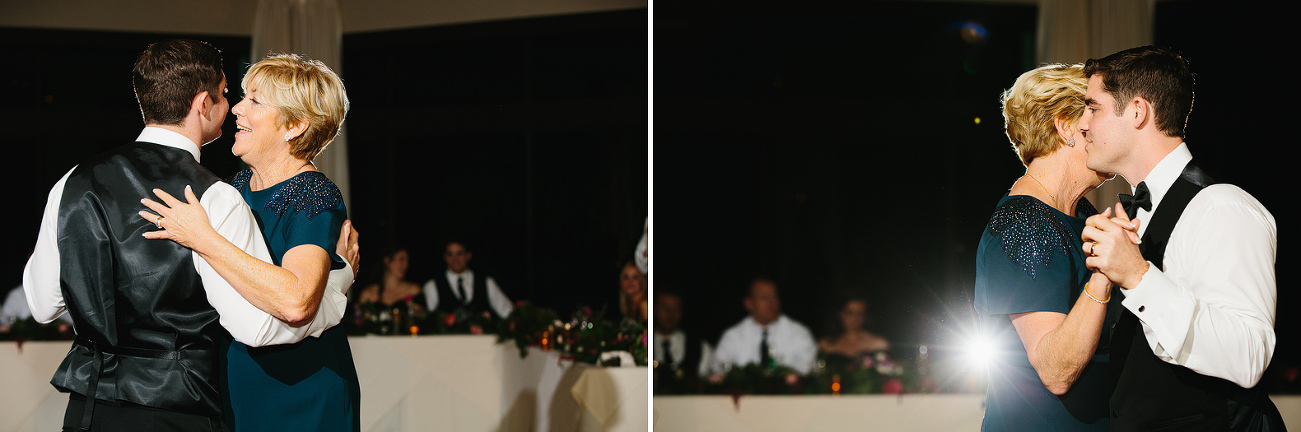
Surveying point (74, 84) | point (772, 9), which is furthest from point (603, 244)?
point (74, 84)

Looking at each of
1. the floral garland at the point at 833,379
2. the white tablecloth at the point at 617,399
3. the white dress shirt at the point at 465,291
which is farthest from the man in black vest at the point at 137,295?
the white dress shirt at the point at 465,291

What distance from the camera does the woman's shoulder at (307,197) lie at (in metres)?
1.65

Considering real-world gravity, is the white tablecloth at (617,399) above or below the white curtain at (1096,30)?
below

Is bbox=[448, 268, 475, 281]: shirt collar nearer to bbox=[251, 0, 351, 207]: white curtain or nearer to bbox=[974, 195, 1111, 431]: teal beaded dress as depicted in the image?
bbox=[251, 0, 351, 207]: white curtain

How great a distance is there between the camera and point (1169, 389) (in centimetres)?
143

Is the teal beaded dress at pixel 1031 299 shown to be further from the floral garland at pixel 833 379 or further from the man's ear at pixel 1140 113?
the floral garland at pixel 833 379

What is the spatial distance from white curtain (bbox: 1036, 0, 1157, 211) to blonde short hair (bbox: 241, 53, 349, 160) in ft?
12.2

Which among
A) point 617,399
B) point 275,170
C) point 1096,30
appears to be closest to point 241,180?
point 275,170

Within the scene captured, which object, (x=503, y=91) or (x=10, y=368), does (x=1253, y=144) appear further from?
(x=10, y=368)

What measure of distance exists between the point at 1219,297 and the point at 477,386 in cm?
Answer: 337

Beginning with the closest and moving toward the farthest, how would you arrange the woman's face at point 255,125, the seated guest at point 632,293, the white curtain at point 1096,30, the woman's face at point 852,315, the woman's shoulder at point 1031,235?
the woman's shoulder at point 1031,235
the woman's face at point 255,125
the white curtain at point 1096,30
the seated guest at point 632,293
the woman's face at point 852,315

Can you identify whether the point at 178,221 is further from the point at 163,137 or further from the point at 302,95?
the point at 302,95

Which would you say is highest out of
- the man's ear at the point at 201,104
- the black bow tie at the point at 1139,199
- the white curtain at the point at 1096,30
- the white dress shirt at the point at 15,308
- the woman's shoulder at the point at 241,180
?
the white curtain at the point at 1096,30

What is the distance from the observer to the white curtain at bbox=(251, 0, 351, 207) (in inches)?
173
